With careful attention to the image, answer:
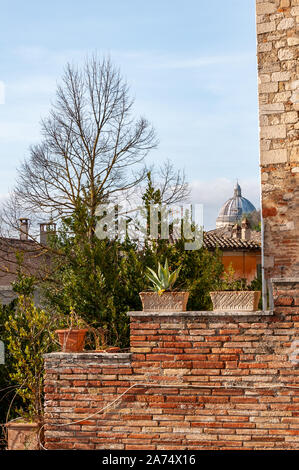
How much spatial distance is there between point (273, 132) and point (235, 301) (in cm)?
291

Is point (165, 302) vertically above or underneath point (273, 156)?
underneath

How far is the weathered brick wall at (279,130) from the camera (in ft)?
24.6

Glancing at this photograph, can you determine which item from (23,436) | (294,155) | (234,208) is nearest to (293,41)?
(294,155)

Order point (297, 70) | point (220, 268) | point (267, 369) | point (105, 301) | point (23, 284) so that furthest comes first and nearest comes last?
point (220, 268), point (105, 301), point (23, 284), point (297, 70), point (267, 369)

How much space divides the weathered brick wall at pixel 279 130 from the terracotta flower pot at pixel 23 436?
11.1ft

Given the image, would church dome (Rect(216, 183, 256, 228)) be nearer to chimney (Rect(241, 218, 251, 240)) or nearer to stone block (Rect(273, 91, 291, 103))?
chimney (Rect(241, 218, 251, 240))

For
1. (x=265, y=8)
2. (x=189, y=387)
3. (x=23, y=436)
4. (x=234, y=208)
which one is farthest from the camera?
(x=234, y=208)

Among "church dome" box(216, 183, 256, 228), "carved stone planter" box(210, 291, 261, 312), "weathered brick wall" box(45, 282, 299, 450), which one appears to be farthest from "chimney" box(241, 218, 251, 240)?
"church dome" box(216, 183, 256, 228)

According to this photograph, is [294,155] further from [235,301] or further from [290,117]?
[235,301]

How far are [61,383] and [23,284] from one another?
287 cm

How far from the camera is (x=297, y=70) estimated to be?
299 inches

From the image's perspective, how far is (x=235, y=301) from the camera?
563cm

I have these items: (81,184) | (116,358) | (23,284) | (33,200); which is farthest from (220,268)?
(116,358)
